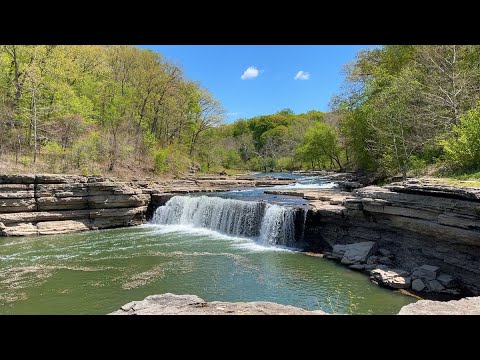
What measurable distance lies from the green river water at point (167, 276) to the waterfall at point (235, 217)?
115 cm

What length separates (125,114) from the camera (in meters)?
31.2

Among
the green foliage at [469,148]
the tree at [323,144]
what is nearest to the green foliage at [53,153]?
the green foliage at [469,148]

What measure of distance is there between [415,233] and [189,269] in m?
Result: 7.77

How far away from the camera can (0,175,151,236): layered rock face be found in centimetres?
1798

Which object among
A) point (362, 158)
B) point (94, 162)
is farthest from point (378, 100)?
point (94, 162)

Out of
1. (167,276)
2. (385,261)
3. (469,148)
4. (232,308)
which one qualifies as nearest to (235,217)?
(167,276)

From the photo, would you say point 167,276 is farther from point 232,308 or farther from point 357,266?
point 232,308

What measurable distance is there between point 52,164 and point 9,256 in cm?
971

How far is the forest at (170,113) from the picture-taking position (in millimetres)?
18062

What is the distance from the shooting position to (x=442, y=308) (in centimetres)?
540

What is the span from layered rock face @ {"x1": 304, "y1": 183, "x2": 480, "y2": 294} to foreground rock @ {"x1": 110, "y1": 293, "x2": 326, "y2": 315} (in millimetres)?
7152

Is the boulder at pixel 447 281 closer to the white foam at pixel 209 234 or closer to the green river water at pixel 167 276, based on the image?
the green river water at pixel 167 276
